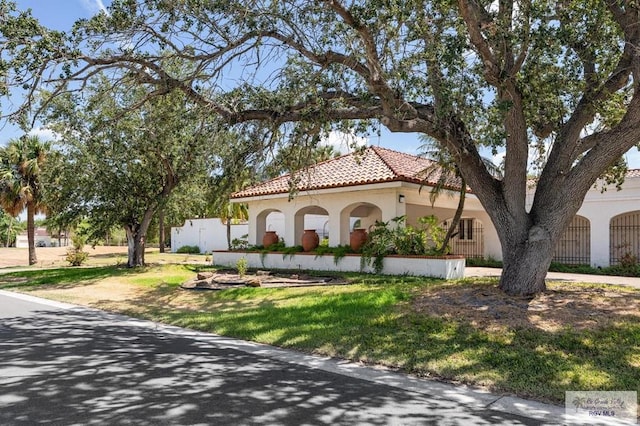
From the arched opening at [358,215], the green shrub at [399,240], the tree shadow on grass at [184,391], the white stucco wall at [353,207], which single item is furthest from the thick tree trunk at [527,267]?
the arched opening at [358,215]

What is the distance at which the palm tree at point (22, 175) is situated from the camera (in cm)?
2923

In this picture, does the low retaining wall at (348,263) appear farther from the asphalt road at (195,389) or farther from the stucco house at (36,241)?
the stucco house at (36,241)

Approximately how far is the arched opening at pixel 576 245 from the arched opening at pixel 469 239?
3356mm

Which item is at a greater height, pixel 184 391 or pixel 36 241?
pixel 36 241

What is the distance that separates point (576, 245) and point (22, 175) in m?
30.5

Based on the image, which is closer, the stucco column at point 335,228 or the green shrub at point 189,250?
the stucco column at point 335,228

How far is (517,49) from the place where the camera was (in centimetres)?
966

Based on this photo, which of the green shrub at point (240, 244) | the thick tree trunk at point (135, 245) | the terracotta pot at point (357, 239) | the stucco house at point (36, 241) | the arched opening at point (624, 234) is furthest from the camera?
the stucco house at point (36, 241)

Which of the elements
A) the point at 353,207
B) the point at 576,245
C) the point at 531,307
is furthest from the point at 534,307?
the point at 576,245

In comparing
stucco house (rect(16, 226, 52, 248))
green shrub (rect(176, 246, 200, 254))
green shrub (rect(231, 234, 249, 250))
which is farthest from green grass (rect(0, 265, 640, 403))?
stucco house (rect(16, 226, 52, 248))

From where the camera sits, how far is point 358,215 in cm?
2481

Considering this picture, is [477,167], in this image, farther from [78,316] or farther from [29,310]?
[29,310]

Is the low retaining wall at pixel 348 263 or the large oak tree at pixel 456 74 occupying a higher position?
the large oak tree at pixel 456 74

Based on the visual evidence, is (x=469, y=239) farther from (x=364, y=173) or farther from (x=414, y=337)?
(x=414, y=337)
